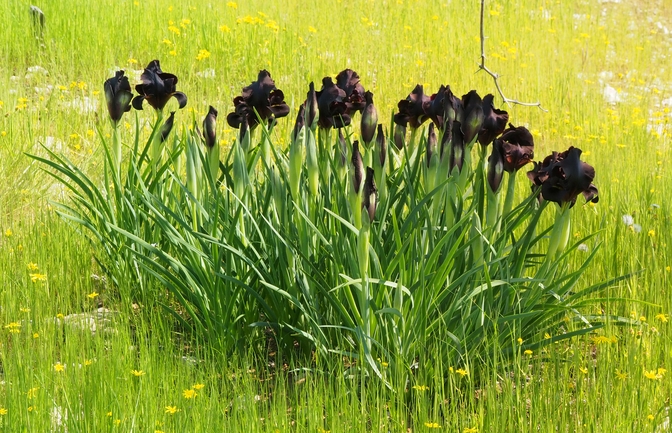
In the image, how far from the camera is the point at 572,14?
10.0 m

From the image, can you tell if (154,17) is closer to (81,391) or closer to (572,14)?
(572,14)

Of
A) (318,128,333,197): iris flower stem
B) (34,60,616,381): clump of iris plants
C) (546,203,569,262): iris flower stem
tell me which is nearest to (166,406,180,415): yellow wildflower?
(34,60,616,381): clump of iris plants

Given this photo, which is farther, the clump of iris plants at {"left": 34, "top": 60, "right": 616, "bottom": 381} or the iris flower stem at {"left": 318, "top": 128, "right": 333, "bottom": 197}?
the iris flower stem at {"left": 318, "top": 128, "right": 333, "bottom": 197}

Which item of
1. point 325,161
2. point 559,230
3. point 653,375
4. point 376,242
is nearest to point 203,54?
point 325,161

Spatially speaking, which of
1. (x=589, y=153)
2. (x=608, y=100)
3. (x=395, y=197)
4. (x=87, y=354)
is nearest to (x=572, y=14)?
(x=608, y=100)

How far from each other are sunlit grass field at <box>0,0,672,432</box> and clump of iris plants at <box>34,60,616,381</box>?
0.46 feet

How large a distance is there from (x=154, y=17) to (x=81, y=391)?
604 centimetres

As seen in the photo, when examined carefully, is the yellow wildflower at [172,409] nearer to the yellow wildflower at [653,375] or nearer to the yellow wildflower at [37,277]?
→ the yellow wildflower at [37,277]

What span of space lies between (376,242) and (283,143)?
268cm

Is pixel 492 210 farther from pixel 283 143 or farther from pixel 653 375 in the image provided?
pixel 283 143

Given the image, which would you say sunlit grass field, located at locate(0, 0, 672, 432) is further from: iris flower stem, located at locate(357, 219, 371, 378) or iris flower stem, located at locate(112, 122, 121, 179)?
iris flower stem, located at locate(112, 122, 121, 179)

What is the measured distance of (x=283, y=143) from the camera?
5.42 meters

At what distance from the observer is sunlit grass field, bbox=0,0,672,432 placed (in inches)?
96.7

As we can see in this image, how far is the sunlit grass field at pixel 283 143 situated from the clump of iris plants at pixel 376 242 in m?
0.14
